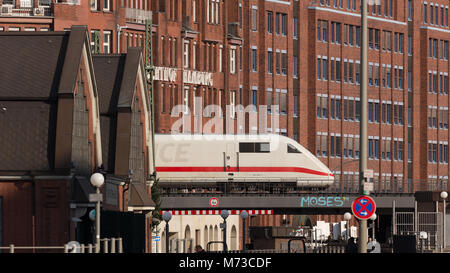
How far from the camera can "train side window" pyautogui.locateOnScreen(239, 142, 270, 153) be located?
90438mm

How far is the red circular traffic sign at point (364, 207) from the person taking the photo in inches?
1407

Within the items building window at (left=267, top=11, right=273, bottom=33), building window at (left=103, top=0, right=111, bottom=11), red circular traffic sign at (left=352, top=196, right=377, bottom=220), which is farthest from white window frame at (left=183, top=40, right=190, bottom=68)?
red circular traffic sign at (left=352, top=196, right=377, bottom=220)

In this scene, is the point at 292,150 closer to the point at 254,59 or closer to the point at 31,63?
the point at 254,59

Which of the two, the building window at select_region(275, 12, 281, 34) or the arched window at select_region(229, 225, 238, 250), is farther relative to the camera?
the building window at select_region(275, 12, 281, 34)

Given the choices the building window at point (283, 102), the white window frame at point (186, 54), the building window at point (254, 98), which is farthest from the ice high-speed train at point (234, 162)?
the building window at point (283, 102)

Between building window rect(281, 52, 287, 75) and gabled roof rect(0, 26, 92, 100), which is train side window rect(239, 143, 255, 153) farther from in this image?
gabled roof rect(0, 26, 92, 100)

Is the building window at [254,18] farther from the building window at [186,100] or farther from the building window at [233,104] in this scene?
the building window at [186,100]

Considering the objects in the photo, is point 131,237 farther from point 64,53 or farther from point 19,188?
point 64,53

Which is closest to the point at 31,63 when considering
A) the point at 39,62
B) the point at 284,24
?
the point at 39,62

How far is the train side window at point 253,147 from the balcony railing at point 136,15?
48.7 ft

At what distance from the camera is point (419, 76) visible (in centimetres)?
14338

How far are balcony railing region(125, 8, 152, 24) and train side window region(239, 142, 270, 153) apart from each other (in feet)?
48.7

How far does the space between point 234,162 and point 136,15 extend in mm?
16274

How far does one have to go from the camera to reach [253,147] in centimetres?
9056
